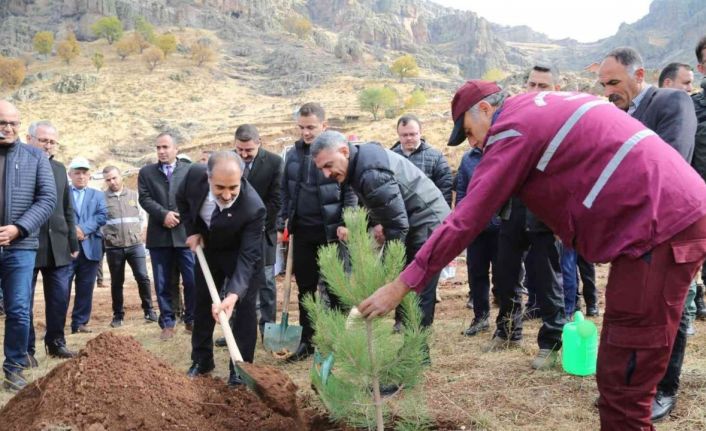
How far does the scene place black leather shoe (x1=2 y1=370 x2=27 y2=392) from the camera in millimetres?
3883

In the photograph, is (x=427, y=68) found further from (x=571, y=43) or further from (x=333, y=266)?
(x=333, y=266)

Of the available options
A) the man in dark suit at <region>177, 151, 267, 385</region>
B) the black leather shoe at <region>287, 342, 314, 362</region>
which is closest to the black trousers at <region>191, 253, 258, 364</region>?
the man in dark suit at <region>177, 151, 267, 385</region>

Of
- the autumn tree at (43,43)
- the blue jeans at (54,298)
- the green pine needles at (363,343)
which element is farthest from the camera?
the autumn tree at (43,43)

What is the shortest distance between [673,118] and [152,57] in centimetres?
6443

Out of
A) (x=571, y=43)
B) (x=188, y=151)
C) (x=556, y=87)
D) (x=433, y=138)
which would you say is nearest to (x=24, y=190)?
(x=556, y=87)

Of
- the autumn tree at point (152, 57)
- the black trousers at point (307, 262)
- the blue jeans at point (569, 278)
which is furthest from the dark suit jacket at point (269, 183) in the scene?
the autumn tree at point (152, 57)

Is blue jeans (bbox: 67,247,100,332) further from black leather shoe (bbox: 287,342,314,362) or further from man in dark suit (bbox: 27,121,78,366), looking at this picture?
black leather shoe (bbox: 287,342,314,362)

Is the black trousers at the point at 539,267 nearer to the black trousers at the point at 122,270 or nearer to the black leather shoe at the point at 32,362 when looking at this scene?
the black leather shoe at the point at 32,362

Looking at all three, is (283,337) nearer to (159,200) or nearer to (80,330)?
(159,200)

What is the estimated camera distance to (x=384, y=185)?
3.53 metres

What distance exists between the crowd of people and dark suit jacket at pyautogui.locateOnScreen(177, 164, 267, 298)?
0.01m

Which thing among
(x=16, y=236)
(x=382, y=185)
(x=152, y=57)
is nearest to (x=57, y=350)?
(x=16, y=236)

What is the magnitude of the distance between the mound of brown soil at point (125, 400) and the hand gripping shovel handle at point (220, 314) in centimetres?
29

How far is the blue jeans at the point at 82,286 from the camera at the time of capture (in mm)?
5969
